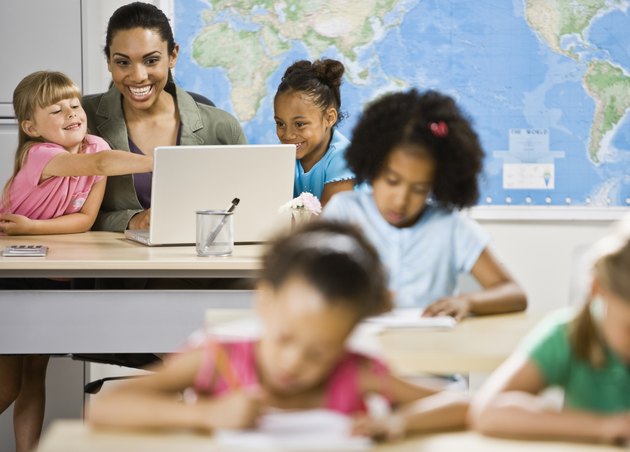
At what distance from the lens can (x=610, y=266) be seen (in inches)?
46.1

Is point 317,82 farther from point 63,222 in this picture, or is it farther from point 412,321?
point 412,321

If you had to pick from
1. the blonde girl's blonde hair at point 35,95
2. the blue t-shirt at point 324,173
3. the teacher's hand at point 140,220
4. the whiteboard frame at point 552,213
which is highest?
the blonde girl's blonde hair at point 35,95

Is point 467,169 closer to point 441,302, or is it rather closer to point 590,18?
point 441,302

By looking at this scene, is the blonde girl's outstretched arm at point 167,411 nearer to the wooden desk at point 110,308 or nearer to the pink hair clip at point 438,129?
the pink hair clip at point 438,129

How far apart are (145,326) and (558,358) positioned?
145 centimetres

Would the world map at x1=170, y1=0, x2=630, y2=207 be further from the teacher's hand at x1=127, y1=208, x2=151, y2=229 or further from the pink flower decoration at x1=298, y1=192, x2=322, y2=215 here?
the pink flower decoration at x1=298, y1=192, x2=322, y2=215

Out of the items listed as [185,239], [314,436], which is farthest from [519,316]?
[185,239]

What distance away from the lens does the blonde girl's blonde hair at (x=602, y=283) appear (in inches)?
45.4

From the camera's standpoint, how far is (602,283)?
118 centimetres

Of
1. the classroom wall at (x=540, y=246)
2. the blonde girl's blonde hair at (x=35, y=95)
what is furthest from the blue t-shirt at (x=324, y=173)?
the classroom wall at (x=540, y=246)

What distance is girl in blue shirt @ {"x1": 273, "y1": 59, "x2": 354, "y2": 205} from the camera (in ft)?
10.1

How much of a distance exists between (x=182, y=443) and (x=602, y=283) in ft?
1.68

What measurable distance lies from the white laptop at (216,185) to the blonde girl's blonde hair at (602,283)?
147cm

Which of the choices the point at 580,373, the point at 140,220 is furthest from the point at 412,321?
the point at 140,220
